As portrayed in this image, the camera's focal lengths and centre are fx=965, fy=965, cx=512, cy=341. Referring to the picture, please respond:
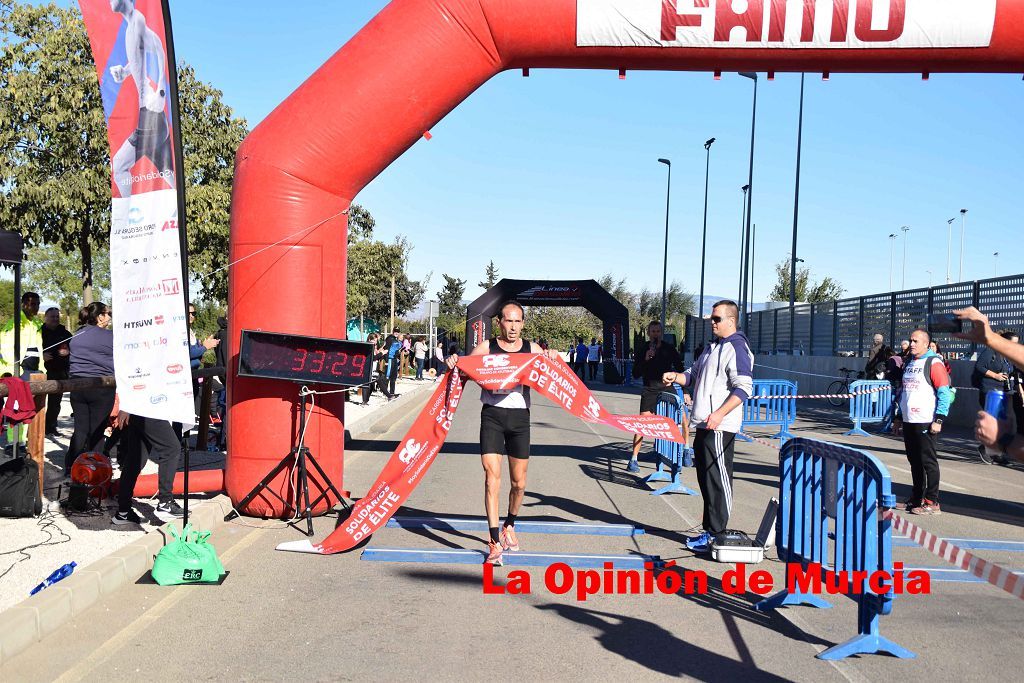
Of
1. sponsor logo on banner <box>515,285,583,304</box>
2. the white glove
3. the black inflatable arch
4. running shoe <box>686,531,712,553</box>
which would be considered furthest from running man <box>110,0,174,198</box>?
sponsor logo on banner <box>515,285,583,304</box>

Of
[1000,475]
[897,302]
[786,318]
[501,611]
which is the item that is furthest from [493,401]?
[786,318]

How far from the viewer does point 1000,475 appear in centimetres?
1367

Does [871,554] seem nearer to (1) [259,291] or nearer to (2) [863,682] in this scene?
(2) [863,682]

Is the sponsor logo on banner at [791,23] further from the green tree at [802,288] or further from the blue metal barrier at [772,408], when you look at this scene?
the green tree at [802,288]

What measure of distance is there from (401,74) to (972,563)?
6292mm

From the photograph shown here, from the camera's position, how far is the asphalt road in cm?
489

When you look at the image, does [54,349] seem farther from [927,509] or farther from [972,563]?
[972,563]

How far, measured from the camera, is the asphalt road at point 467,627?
4.89 m

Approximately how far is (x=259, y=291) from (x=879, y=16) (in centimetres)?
632

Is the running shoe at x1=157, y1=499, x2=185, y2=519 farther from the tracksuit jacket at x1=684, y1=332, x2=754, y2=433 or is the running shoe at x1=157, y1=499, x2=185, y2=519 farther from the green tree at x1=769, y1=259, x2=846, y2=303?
the green tree at x1=769, y1=259, x2=846, y2=303

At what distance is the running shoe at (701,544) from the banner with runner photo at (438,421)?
880mm

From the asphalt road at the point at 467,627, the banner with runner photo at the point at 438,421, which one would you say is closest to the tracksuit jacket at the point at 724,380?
the banner with runner photo at the point at 438,421

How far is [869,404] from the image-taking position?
65.4 ft

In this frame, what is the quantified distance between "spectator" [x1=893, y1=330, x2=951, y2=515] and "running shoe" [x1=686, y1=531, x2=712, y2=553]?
3.15 m
